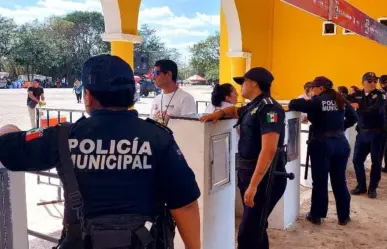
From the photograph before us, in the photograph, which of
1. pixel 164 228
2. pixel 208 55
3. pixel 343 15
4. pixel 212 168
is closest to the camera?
pixel 164 228

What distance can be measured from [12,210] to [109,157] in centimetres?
68

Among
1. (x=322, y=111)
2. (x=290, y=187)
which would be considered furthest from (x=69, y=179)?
(x=290, y=187)

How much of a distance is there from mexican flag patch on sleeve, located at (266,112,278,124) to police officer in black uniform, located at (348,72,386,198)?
2732 millimetres

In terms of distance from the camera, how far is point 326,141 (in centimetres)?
385

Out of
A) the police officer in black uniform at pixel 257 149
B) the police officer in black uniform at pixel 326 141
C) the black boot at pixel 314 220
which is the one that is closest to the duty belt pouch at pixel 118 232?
the police officer in black uniform at pixel 257 149

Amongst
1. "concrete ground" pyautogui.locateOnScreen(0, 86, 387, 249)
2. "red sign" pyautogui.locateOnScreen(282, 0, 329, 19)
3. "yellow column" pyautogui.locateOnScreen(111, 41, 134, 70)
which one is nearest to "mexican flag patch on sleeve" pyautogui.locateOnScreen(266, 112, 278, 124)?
"concrete ground" pyautogui.locateOnScreen(0, 86, 387, 249)

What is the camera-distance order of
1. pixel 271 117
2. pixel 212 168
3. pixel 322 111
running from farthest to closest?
pixel 322 111, pixel 212 168, pixel 271 117

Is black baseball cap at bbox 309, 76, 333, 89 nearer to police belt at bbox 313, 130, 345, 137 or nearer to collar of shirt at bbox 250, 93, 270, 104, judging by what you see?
police belt at bbox 313, 130, 345, 137

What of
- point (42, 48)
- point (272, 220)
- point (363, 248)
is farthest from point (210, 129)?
point (42, 48)

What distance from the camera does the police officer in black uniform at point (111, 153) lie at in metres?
1.37

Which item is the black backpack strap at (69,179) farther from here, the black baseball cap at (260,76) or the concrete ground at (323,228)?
the concrete ground at (323,228)

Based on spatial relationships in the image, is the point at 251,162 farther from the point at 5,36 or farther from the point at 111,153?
the point at 5,36

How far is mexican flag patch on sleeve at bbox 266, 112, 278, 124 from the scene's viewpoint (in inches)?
99.3

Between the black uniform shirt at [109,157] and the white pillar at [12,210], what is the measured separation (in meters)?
0.34
